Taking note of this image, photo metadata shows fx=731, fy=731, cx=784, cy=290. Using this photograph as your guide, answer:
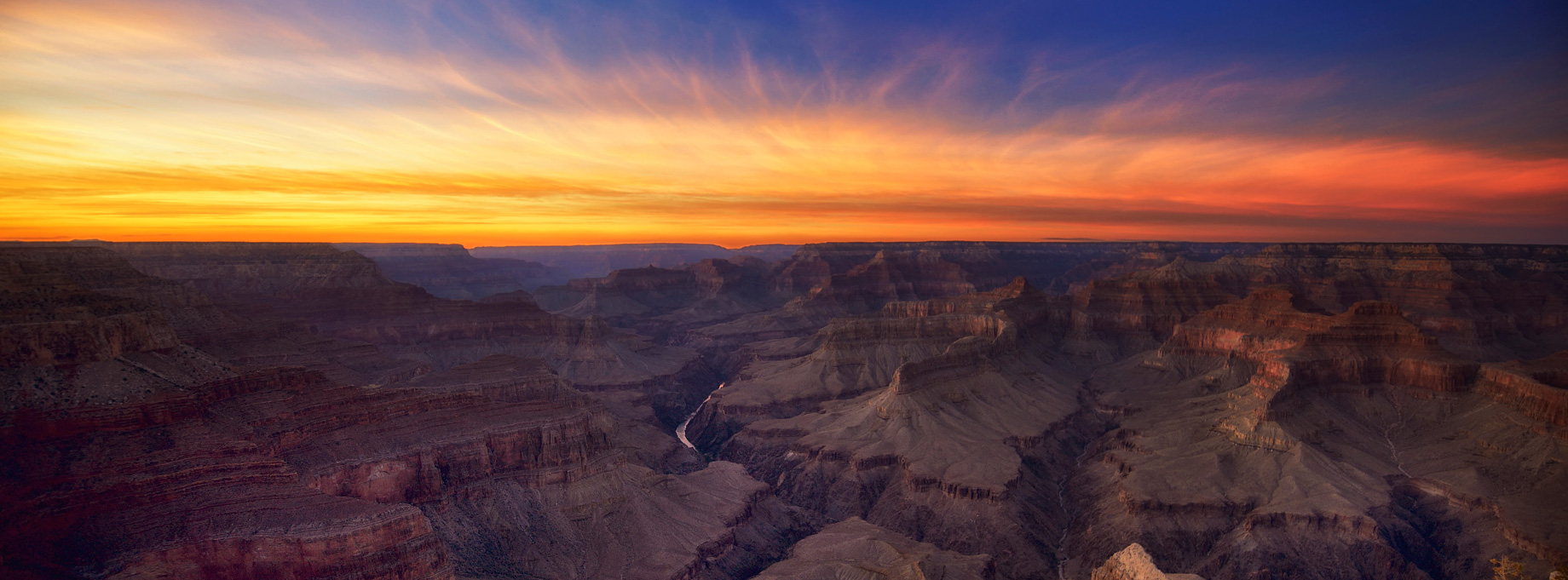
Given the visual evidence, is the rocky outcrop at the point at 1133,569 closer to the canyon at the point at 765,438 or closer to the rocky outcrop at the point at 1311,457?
the canyon at the point at 765,438

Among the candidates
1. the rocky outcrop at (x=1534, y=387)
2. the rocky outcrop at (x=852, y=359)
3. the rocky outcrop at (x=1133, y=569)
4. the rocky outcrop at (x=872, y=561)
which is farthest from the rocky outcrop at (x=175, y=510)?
the rocky outcrop at (x=1534, y=387)

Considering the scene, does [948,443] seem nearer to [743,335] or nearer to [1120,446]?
[1120,446]

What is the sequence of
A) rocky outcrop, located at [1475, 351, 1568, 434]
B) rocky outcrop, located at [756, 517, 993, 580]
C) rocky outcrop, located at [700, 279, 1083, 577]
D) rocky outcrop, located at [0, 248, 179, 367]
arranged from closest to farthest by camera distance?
rocky outcrop, located at [0, 248, 179, 367] → rocky outcrop, located at [756, 517, 993, 580] → rocky outcrop, located at [1475, 351, 1568, 434] → rocky outcrop, located at [700, 279, 1083, 577]

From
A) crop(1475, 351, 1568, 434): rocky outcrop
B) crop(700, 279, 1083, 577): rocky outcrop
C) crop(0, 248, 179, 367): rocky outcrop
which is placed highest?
crop(0, 248, 179, 367): rocky outcrop

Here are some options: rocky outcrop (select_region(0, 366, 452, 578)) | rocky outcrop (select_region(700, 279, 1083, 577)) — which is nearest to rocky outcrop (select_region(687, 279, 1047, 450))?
rocky outcrop (select_region(700, 279, 1083, 577))

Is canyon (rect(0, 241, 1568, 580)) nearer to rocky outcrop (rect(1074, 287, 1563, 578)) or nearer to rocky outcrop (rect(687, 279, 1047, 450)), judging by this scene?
rocky outcrop (rect(1074, 287, 1563, 578))

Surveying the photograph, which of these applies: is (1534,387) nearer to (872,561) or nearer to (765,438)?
(872,561)

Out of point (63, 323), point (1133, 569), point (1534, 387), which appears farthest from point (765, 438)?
point (1534, 387)
